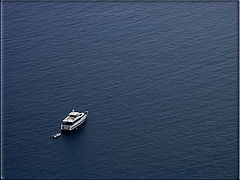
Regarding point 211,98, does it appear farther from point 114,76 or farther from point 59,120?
point 59,120

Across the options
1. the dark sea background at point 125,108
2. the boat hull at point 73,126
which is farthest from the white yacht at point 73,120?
the dark sea background at point 125,108

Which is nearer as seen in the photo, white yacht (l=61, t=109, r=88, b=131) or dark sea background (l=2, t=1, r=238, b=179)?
dark sea background (l=2, t=1, r=238, b=179)

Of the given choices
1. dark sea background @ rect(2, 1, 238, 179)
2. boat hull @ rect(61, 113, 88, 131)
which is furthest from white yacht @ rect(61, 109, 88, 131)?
dark sea background @ rect(2, 1, 238, 179)

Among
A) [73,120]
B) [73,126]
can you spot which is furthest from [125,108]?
[73,126]

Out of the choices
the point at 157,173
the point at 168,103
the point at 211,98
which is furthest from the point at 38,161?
the point at 211,98

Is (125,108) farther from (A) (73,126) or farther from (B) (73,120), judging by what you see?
(A) (73,126)

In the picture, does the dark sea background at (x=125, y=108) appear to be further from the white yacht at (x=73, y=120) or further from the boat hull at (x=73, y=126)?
the white yacht at (x=73, y=120)

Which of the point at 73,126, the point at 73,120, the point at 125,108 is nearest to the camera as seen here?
the point at 73,120

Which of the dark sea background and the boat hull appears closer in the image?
the dark sea background

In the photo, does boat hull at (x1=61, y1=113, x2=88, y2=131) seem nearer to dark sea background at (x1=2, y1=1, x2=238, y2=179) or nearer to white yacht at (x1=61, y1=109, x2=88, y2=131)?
white yacht at (x1=61, y1=109, x2=88, y2=131)
